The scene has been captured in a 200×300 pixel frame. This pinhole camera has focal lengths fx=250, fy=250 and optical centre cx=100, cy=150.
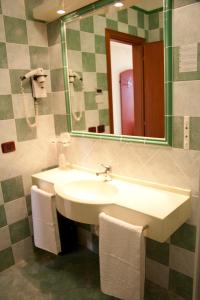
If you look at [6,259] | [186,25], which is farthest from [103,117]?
[6,259]

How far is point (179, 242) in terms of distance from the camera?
1587mm

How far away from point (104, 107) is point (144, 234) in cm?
97

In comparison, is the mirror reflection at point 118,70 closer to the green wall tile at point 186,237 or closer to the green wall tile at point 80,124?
the green wall tile at point 80,124

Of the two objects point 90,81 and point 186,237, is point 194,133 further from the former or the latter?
point 90,81

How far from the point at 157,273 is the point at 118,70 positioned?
4.76 ft

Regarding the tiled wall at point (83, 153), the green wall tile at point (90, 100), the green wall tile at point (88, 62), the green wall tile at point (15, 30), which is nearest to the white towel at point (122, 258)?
the tiled wall at point (83, 153)

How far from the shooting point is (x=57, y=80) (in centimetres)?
210

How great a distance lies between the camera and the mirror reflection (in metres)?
1.48

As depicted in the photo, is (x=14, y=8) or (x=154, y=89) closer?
(x=154, y=89)

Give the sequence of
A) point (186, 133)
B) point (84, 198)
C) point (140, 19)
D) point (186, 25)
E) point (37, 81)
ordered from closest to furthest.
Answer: point (186, 25)
point (186, 133)
point (140, 19)
point (84, 198)
point (37, 81)

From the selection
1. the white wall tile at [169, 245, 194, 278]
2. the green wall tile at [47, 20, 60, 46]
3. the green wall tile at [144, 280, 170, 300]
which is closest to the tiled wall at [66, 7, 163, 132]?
the green wall tile at [47, 20, 60, 46]

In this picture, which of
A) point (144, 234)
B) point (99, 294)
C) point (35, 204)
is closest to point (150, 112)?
point (144, 234)

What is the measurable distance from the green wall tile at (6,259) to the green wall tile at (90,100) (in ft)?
4.36

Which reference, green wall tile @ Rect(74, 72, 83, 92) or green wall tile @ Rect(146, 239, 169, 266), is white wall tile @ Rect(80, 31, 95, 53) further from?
green wall tile @ Rect(146, 239, 169, 266)
